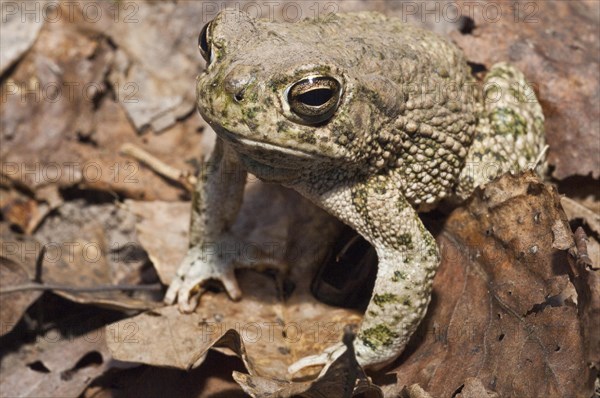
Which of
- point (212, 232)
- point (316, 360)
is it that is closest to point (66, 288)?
point (212, 232)

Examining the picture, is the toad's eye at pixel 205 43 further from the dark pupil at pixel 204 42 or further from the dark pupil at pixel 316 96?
the dark pupil at pixel 316 96

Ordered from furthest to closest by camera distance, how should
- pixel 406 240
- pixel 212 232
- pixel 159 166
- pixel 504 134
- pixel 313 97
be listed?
1. pixel 159 166
2. pixel 212 232
3. pixel 504 134
4. pixel 406 240
5. pixel 313 97

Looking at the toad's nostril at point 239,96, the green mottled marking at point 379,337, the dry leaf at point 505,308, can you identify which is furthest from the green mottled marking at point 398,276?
the toad's nostril at point 239,96

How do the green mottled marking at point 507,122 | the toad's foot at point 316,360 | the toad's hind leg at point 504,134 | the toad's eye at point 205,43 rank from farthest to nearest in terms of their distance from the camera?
the green mottled marking at point 507,122, the toad's hind leg at point 504,134, the toad's foot at point 316,360, the toad's eye at point 205,43

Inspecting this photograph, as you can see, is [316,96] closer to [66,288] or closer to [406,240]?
[406,240]

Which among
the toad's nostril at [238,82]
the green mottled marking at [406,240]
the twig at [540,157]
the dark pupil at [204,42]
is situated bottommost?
the green mottled marking at [406,240]

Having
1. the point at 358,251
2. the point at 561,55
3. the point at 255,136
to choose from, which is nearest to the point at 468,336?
the point at 358,251

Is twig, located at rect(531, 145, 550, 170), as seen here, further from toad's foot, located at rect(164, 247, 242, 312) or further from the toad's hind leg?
toad's foot, located at rect(164, 247, 242, 312)
